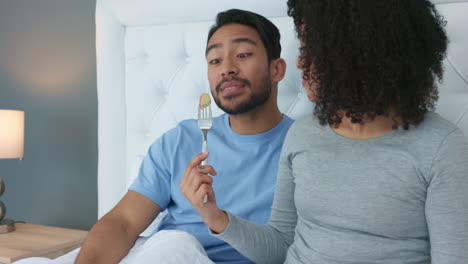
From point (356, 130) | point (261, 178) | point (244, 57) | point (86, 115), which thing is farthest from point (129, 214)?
point (86, 115)

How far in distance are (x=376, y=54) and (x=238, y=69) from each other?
0.54 meters

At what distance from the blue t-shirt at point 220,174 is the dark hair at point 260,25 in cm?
24

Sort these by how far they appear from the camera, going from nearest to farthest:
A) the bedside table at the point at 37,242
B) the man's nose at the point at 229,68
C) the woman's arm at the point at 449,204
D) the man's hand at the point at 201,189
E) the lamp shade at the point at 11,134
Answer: the woman's arm at the point at 449,204, the man's hand at the point at 201,189, the man's nose at the point at 229,68, the bedside table at the point at 37,242, the lamp shade at the point at 11,134

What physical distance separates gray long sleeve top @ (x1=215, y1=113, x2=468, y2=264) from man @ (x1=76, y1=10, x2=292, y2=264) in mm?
283

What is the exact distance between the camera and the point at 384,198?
713 millimetres

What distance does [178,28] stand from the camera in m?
1.59

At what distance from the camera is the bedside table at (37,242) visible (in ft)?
4.66

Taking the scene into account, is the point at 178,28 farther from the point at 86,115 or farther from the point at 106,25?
the point at 86,115

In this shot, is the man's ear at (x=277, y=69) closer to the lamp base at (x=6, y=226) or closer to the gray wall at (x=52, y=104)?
the gray wall at (x=52, y=104)

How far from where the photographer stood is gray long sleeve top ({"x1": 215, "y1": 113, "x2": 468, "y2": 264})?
658 mm

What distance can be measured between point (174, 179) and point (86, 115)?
1032 millimetres

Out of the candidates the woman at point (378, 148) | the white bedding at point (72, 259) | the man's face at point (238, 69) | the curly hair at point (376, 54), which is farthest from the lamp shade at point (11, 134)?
the curly hair at point (376, 54)

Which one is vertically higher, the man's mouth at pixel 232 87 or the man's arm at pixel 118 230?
the man's mouth at pixel 232 87

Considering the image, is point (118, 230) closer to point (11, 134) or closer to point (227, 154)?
point (227, 154)
